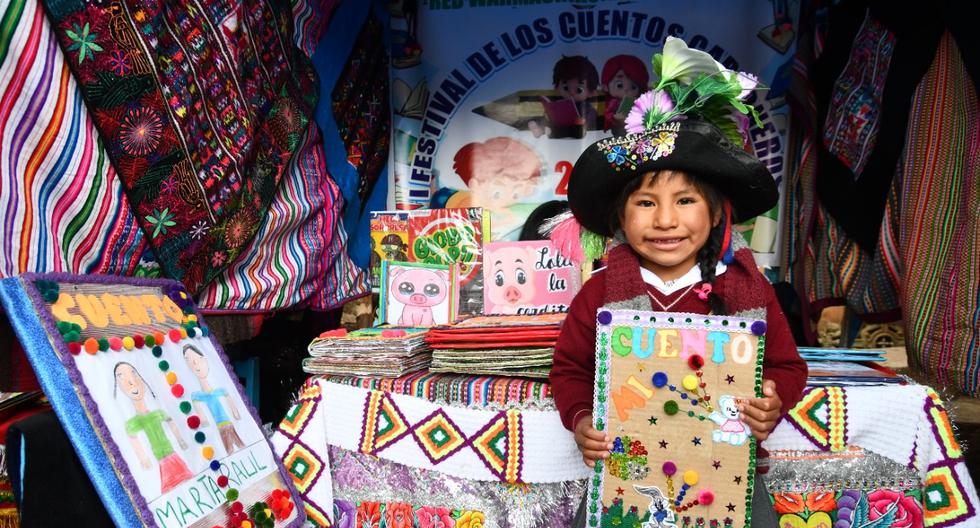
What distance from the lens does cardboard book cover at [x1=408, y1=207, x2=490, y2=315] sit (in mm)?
3111

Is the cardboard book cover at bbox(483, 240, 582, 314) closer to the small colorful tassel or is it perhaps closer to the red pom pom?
the small colorful tassel

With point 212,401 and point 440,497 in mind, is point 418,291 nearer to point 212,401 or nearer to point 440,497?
point 440,497

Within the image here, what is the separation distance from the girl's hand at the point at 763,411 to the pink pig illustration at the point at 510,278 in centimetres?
145

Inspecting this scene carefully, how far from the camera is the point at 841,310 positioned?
345 centimetres

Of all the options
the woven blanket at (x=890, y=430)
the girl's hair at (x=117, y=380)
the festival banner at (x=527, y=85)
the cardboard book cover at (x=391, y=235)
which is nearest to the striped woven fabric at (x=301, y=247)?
the cardboard book cover at (x=391, y=235)

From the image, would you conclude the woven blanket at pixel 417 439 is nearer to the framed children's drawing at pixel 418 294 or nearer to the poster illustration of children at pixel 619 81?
the framed children's drawing at pixel 418 294

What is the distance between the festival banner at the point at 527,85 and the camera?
12.1ft

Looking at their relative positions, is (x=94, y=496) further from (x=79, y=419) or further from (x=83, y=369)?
(x=83, y=369)

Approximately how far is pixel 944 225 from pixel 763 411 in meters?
1.68

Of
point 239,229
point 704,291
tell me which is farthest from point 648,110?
point 239,229

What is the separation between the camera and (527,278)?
2.96 meters

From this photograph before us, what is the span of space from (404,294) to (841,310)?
7.42ft

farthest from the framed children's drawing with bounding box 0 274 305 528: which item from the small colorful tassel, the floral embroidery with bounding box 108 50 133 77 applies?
the small colorful tassel

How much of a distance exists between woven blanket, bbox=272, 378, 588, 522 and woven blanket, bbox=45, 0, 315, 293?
2.18 feet
